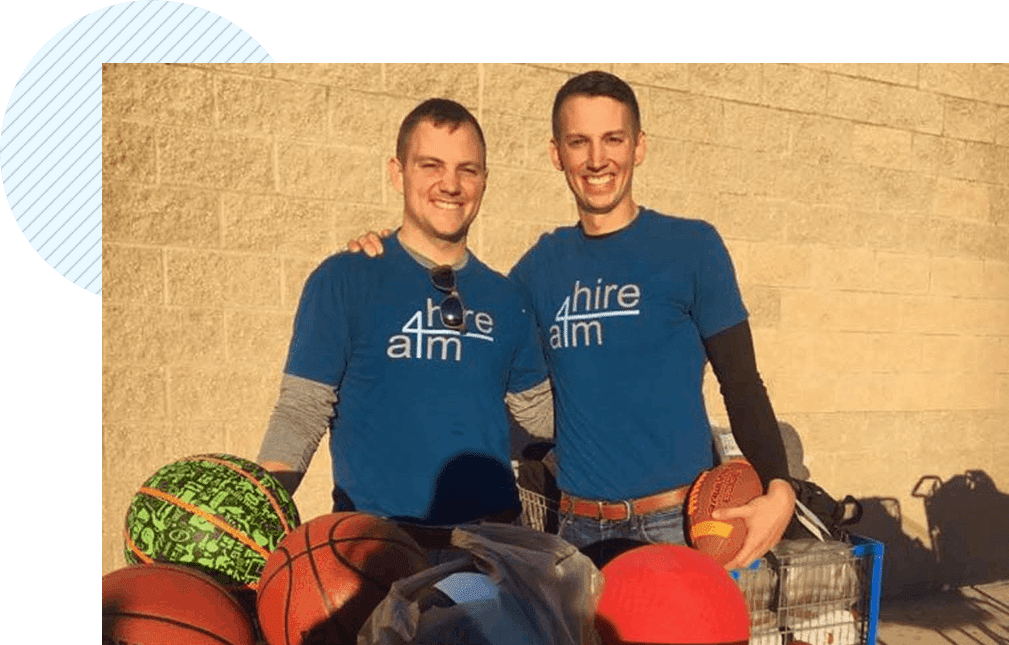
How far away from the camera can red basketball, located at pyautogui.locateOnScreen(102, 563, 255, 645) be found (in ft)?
5.04

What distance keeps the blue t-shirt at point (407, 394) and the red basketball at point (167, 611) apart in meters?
0.90

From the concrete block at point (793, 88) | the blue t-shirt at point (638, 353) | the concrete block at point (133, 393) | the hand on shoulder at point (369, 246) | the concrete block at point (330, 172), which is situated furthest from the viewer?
the concrete block at point (793, 88)

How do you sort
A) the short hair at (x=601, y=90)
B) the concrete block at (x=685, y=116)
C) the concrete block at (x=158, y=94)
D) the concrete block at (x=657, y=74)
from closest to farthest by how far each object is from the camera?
the short hair at (x=601, y=90), the concrete block at (x=158, y=94), the concrete block at (x=657, y=74), the concrete block at (x=685, y=116)

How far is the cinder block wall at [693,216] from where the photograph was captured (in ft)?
11.7

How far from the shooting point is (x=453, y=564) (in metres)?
1.42

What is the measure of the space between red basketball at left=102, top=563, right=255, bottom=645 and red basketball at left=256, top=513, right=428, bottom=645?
0.07m

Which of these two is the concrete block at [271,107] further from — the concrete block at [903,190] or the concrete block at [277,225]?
the concrete block at [903,190]

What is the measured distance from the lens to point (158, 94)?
138 inches

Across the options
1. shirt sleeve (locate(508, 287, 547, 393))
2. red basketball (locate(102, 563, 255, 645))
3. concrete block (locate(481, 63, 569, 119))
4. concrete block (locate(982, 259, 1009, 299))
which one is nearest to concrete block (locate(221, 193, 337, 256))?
concrete block (locate(481, 63, 569, 119))

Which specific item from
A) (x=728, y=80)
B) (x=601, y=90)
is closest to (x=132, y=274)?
(x=601, y=90)

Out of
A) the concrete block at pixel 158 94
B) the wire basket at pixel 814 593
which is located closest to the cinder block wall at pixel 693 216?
the concrete block at pixel 158 94

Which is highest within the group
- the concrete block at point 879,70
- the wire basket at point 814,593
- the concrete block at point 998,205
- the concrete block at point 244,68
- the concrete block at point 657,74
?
the concrete block at point 879,70

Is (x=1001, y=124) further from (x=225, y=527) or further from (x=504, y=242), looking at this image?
(x=225, y=527)

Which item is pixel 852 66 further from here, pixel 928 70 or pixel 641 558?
pixel 641 558
